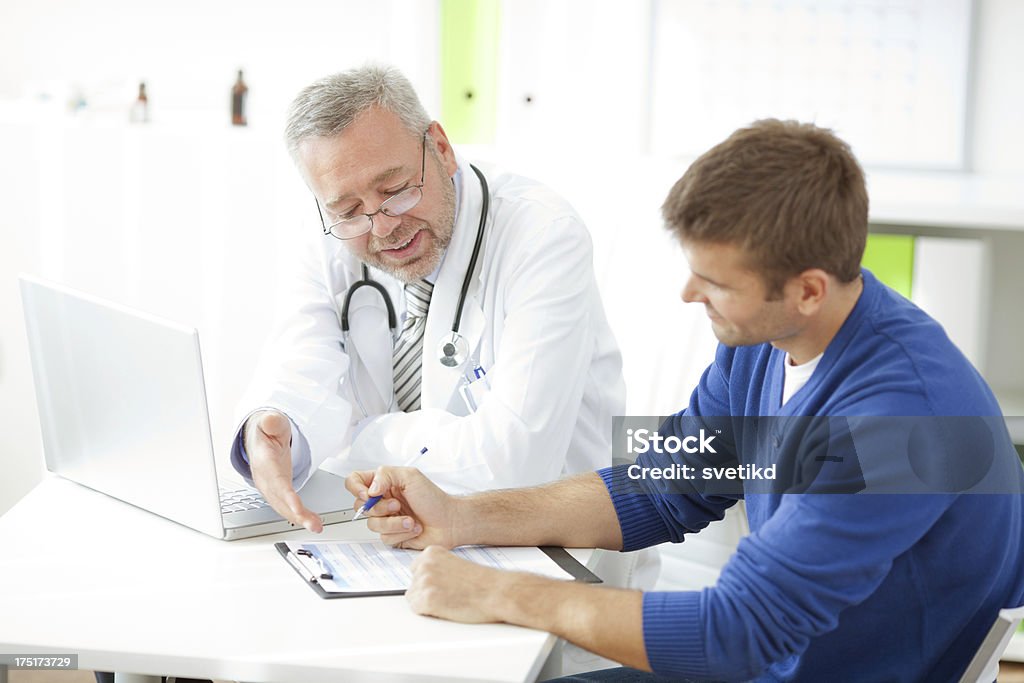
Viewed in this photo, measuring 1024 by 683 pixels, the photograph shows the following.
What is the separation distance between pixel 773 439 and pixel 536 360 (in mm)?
471

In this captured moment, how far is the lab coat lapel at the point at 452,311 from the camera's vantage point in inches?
77.7

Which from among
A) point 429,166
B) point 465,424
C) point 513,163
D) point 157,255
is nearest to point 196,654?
point 465,424

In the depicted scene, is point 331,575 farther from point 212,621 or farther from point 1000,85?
point 1000,85

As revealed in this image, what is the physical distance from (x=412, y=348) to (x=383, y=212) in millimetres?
273

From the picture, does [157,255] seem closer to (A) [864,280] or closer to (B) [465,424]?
(B) [465,424]

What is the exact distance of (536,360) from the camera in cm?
183

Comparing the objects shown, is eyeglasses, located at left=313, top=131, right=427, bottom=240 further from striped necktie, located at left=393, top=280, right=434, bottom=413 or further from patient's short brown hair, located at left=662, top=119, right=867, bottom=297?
patient's short brown hair, located at left=662, top=119, right=867, bottom=297

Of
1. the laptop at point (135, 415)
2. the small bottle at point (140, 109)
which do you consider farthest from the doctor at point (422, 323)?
the small bottle at point (140, 109)

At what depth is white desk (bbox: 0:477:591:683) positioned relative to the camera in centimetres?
123

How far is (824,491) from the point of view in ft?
4.13

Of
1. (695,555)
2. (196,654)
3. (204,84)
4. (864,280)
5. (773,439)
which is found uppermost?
(204,84)

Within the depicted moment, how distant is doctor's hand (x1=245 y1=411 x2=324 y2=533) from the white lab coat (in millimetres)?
53

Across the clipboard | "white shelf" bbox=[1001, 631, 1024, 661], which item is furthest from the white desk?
"white shelf" bbox=[1001, 631, 1024, 661]

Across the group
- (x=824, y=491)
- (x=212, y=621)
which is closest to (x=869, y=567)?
(x=824, y=491)
